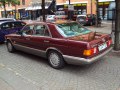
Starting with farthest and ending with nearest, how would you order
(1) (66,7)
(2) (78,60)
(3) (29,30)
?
1. (1) (66,7)
2. (3) (29,30)
3. (2) (78,60)

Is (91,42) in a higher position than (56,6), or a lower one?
lower

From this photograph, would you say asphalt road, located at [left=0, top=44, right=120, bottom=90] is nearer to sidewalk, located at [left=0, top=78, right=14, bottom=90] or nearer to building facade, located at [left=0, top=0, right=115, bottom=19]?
sidewalk, located at [left=0, top=78, right=14, bottom=90]

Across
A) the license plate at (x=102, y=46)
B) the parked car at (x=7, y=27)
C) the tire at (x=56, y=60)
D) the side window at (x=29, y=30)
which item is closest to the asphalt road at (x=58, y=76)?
the tire at (x=56, y=60)

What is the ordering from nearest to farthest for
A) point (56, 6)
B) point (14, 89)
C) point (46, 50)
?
1. point (14, 89)
2. point (46, 50)
3. point (56, 6)

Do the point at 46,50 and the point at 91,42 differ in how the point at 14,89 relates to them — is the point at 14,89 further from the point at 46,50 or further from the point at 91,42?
the point at 91,42

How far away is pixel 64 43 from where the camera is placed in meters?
5.45

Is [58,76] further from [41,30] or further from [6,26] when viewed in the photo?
[6,26]

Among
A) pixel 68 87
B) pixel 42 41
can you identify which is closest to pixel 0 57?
pixel 42 41

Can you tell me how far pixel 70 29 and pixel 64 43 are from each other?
32.1 inches

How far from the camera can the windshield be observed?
19.0 ft

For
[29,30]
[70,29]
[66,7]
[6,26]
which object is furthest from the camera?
[66,7]

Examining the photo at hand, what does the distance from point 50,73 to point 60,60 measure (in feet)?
1.59

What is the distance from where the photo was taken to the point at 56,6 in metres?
37.3

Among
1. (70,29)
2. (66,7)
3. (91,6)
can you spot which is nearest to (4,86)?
(70,29)
